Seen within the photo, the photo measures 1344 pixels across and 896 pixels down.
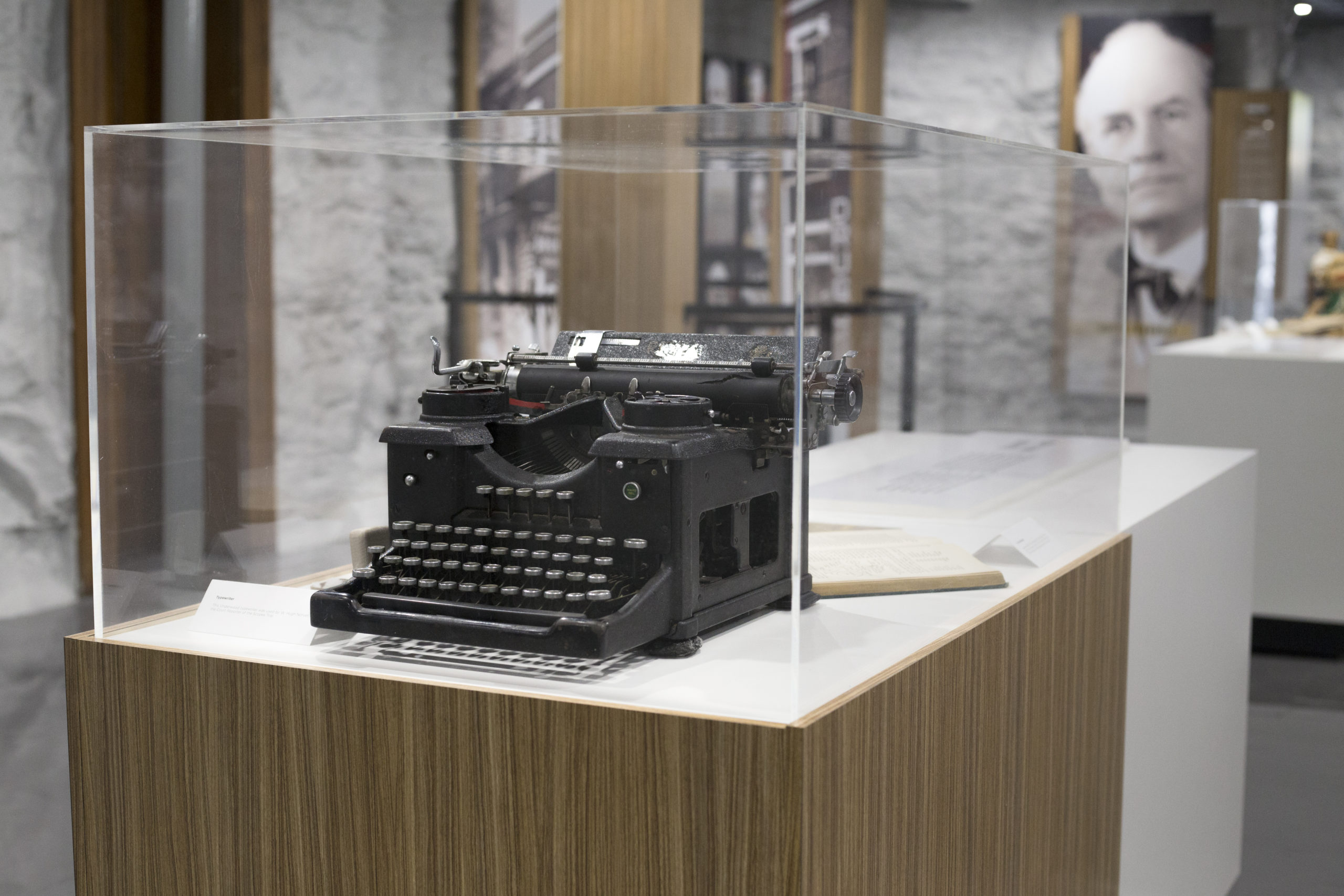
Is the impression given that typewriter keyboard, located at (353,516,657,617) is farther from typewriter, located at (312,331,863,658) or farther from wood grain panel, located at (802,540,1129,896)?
wood grain panel, located at (802,540,1129,896)

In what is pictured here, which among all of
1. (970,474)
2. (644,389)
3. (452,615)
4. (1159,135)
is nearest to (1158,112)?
(1159,135)

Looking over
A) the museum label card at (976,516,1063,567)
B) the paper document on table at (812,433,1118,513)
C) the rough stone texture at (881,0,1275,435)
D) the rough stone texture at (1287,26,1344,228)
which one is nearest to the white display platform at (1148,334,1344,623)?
the rough stone texture at (881,0,1275,435)

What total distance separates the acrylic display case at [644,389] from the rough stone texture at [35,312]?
2.27 meters

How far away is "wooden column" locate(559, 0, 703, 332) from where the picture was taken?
156 inches

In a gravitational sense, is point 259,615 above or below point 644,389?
below

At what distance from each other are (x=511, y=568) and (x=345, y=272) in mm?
2075

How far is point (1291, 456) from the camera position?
529 centimetres

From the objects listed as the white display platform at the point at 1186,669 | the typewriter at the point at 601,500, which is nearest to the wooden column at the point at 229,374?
the typewriter at the point at 601,500

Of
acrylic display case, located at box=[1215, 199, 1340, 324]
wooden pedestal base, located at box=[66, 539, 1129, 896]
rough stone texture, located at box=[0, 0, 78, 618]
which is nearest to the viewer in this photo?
wooden pedestal base, located at box=[66, 539, 1129, 896]

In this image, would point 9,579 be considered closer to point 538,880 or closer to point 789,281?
point 789,281

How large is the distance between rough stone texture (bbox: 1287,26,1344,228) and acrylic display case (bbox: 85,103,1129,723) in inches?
217

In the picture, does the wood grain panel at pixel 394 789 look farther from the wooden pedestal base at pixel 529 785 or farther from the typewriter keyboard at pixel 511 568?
the typewriter keyboard at pixel 511 568

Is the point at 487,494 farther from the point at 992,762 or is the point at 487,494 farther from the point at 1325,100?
the point at 1325,100

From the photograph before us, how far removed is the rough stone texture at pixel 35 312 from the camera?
5125 mm
